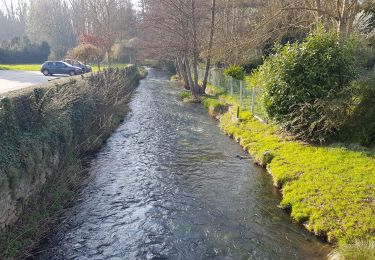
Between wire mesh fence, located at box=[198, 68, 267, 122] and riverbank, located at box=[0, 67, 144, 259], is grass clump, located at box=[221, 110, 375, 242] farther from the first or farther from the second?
riverbank, located at box=[0, 67, 144, 259]

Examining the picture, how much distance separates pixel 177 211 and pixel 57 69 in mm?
26941

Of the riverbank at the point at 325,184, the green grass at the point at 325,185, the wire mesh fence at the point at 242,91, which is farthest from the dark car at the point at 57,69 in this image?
the green grass at the point at 325,185

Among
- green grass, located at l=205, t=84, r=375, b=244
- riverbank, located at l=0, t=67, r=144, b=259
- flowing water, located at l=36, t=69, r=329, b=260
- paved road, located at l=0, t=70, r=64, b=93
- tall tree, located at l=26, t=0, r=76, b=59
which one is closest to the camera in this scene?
riverbank, located at l=0, t=67, r=144, b=259

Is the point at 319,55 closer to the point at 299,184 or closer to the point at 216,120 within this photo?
the point at 299,184

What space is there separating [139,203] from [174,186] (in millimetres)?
1624

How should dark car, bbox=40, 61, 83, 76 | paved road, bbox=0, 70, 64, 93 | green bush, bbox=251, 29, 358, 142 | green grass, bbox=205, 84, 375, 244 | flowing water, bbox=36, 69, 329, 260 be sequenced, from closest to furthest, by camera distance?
flowing water, bbox=36, 69, 329, 260, green grass, bbox=205, 84, 375, 244, green bush, bbox=251, 29, 358, 142, paved road, bbox=0, 70, 64, 93, dark car, bbox=40, 61, 83, 76

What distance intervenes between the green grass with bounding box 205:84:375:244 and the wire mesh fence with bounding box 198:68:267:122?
10.4 ft

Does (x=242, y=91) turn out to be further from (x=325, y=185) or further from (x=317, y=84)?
(x=325, y=185)

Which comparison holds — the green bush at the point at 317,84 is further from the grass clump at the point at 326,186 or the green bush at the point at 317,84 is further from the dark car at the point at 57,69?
the dark car at the point at 57,69

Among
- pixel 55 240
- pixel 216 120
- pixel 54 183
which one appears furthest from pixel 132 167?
pixel 216 120

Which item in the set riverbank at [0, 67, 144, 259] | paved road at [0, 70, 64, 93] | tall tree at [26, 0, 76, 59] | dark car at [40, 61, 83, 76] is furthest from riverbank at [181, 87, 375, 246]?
tall tree at [26, 0, 76, 59]

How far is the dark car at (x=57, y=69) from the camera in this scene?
103ft

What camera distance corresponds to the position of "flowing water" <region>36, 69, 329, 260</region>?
7.55 m

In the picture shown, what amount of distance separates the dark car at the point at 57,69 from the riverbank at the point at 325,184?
23610mm
